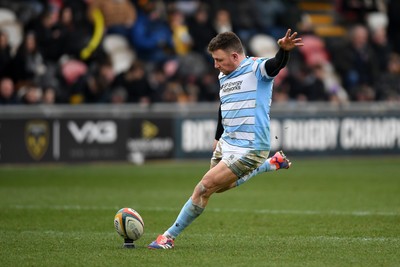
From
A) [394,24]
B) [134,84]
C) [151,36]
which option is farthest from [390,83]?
[134,84]

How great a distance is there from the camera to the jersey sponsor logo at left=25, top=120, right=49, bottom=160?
19062mm

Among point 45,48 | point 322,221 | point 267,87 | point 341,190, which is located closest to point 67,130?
point 45,48

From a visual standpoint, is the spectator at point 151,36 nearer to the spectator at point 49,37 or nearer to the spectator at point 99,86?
the spectator at point 99,86

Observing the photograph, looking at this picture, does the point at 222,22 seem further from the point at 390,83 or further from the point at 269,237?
the point at 269,237

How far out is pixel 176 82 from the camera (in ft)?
72.6

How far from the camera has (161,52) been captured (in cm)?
2278

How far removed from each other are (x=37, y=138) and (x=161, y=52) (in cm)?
498

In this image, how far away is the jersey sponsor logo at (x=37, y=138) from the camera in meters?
19.1

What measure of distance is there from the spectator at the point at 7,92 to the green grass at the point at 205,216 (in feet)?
5.09

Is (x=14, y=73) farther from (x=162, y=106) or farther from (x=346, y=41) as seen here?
(x=346, y=41)

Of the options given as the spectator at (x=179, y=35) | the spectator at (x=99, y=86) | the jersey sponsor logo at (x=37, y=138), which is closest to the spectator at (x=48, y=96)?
the jersey sponsor logo at (x=37, y=138)

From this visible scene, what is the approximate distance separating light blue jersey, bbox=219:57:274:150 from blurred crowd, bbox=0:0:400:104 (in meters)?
11.3

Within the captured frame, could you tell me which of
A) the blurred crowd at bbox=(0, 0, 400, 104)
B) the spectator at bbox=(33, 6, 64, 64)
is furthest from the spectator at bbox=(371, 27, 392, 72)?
the spectator at bbox=(33, 6, 64, 64)

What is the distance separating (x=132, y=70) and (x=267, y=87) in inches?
501
